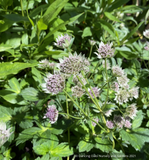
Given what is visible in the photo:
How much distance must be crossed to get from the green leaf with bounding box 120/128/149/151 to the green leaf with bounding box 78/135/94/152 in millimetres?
246

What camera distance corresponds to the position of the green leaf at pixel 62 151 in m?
1.12

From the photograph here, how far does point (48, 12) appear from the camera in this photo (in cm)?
122

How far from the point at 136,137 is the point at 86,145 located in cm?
39

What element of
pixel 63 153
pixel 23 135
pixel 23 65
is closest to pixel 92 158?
pixel 63 153

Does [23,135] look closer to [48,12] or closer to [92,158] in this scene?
[92,158]

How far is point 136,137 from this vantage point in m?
1.23

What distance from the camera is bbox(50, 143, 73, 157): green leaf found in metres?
1.12

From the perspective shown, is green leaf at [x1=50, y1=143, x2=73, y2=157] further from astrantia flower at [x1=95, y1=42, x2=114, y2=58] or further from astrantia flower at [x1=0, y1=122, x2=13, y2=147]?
astrantia flower at [x1=95, y1=42, x2=114, y2=58]

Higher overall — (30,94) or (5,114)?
(30,94)

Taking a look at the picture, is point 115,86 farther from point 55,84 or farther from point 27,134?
point 27,134

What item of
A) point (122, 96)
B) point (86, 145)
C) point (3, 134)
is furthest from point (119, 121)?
point (3, 134)

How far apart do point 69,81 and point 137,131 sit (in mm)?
665

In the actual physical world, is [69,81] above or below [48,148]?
above

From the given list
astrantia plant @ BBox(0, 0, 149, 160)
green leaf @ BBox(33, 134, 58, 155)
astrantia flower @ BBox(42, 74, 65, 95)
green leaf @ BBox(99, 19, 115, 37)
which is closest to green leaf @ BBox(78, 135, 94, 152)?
astrantia plant @ BBox(0, 0, 149, 160)
